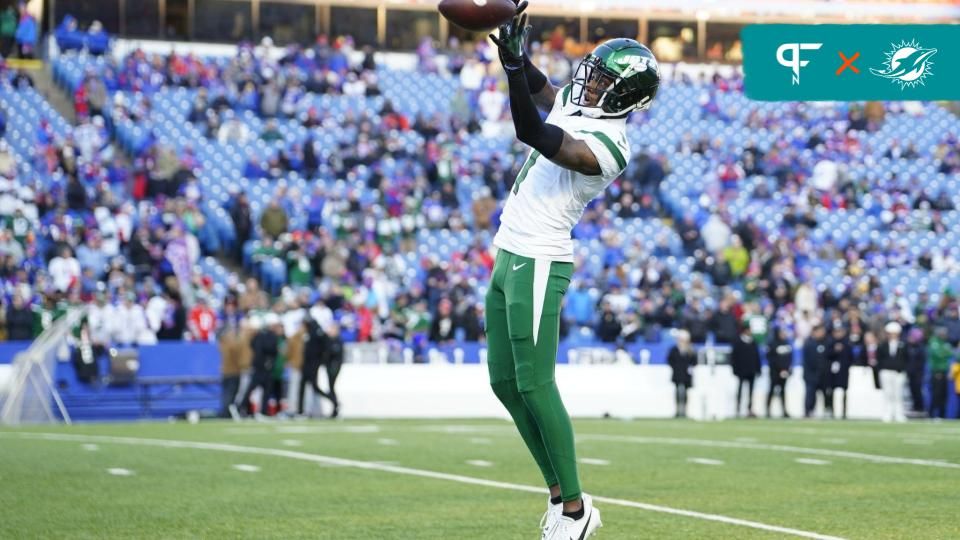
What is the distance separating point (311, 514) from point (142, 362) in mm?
13241

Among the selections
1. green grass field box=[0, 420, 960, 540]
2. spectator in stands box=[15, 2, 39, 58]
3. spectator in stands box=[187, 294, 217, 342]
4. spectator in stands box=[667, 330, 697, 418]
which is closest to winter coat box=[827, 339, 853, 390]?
spectator in stands box=[667, 330, 697, 418]

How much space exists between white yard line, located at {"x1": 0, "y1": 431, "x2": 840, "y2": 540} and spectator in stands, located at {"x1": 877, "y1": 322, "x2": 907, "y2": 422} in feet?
36.5

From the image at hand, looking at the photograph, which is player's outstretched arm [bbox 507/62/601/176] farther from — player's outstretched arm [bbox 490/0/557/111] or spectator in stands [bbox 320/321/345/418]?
spectator in stands [bbox 320/321/345/418]

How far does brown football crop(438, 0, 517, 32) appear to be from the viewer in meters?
5.39

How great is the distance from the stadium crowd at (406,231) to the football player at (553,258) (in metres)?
14.8

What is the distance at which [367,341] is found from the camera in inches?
869

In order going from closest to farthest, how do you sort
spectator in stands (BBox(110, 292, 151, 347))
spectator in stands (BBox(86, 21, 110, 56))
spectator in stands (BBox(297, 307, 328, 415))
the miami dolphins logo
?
1. the miami dolphins logo
2. spectator in stands (BBox(297, 307, 328, 415))
3. spectator in stands (BBox(110, 292, 151, 347))
4. spectator in stands (BBox(86, 21, 110, 56))

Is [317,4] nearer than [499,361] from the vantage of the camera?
No

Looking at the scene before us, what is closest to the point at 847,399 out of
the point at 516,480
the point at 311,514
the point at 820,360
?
the point at 820,360

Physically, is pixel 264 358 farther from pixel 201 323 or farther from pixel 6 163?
pixel 6 163

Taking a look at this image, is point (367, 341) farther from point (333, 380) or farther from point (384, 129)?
point (384, 129)

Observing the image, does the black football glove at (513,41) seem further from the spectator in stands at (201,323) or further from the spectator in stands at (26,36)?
the spectator in stands at (26,36)

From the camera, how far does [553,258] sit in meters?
5.77

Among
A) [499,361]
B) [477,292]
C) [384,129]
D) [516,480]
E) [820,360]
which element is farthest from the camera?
[384,129]
